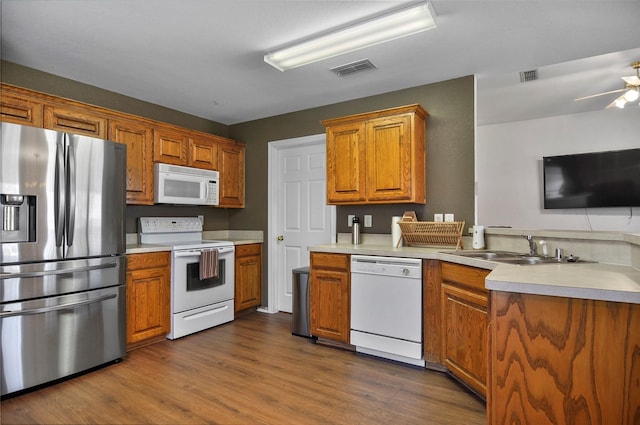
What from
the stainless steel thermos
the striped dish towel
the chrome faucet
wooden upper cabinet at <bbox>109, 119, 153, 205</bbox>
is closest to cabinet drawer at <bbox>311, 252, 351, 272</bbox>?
the stainless steel thermos

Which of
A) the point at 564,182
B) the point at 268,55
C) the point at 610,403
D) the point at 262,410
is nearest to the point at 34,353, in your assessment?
the point at 262,410

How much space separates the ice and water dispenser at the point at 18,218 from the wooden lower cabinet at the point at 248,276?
208 cm

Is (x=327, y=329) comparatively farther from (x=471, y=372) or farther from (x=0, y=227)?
(x=0, y=227)

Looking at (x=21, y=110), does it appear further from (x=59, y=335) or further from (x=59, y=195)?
(x=59, y=335)

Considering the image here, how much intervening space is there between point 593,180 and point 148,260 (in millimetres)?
5474

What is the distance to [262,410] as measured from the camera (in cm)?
213

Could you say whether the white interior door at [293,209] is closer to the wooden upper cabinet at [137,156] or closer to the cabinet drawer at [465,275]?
the wooden upper cabinet at [137,156]

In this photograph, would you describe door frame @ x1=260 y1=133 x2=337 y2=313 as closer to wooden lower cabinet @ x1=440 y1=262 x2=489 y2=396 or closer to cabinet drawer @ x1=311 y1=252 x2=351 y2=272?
cabinet drawer @ x1=311 y1=252 x2=351 y2=272

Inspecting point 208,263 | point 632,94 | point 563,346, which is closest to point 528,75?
point 632,94

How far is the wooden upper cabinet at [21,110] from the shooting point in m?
2.61

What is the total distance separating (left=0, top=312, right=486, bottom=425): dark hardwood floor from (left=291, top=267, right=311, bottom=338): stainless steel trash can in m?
0.31

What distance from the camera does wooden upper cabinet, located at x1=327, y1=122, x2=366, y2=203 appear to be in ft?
11.1

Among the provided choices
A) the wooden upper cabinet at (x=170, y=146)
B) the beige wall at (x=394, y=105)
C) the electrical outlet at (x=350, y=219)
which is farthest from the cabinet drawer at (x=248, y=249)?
the electrical outlet at (x=350, y=219)

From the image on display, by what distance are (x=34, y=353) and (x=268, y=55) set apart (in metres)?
2.73
